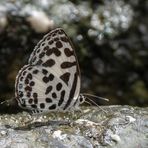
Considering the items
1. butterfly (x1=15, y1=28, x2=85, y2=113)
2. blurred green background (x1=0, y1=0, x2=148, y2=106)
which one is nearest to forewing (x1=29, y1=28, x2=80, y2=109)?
butterfly (x1=15, y1=28, x2=85, y2=113)

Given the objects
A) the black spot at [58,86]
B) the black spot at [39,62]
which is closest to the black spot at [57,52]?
the black spot at [39,62]

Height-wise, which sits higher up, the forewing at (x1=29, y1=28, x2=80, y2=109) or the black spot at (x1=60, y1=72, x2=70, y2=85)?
the forewing at (x1=29, y1=28, x2=80, y2=109)

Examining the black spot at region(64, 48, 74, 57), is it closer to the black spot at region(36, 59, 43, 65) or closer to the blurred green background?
the black spot at region(36, 59, 43, 65)

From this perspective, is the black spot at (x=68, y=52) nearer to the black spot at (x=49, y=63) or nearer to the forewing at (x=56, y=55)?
the forewing at (x=56, y=55)

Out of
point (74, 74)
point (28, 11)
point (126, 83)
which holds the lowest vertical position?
point (126, 83)

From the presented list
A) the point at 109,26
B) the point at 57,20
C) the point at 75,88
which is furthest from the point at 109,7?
the point at 75,88

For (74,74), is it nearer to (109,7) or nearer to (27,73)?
(27,73)

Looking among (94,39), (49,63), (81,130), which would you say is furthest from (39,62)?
(94,39)
